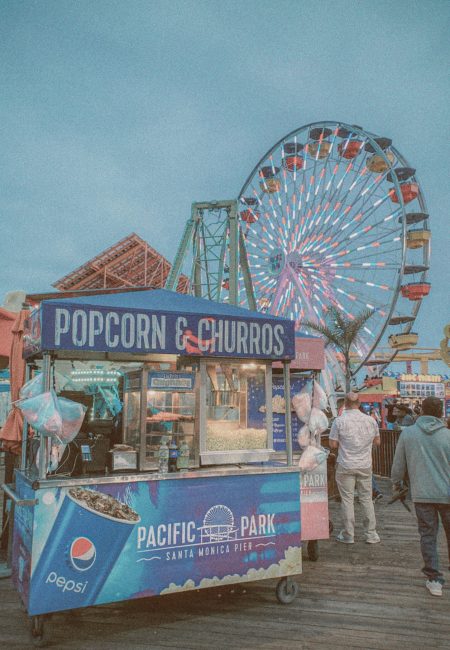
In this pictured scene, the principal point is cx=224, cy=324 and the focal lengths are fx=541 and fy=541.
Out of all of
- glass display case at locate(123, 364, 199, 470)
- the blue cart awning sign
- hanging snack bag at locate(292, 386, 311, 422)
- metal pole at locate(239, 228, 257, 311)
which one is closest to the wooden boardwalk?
glass display case at locate(123, 364, 199, 470)

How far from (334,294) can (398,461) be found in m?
14.0

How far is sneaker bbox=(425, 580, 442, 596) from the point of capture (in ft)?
15.5

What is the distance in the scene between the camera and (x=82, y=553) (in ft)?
12.5

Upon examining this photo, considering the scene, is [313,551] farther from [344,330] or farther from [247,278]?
[344,330]

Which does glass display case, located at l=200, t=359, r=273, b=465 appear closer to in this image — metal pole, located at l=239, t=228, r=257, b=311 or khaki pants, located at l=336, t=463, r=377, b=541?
khaki pants, located at l=336, t=463, r=377, b=541

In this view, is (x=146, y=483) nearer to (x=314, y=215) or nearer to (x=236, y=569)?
(x=236, y=569)

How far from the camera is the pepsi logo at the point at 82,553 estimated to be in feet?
12.4

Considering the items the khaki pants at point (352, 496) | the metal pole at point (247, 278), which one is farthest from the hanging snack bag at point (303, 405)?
the metal pole at point (247, 278)

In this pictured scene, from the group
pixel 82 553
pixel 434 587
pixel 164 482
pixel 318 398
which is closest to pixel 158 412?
pixel 164 482

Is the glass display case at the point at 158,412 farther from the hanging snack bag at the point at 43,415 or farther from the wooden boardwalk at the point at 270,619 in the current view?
the wooden boardwalk at the point at 270,619

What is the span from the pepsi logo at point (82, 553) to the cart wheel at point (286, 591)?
162 cm

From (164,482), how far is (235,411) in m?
1.35

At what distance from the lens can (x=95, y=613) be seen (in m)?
4.24

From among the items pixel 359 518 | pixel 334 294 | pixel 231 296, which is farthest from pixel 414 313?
pixel 359 518
